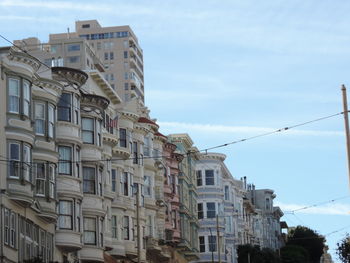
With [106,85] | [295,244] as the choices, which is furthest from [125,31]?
[106,85]

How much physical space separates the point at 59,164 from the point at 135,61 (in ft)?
455

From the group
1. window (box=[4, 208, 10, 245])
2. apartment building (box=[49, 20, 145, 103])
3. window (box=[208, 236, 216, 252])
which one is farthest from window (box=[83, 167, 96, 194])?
apartment building (box=[49, 20, 145, 103])

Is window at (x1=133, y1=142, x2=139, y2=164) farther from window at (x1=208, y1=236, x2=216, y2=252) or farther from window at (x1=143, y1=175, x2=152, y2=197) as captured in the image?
window at (x1=208, y1=236, x2=216, y2=252)

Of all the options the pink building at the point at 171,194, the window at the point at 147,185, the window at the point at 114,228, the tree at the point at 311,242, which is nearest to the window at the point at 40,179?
the window at the point at 114,228

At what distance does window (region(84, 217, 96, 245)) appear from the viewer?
5400 centimetres

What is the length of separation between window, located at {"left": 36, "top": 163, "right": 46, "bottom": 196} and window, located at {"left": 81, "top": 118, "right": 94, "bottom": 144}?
766cm

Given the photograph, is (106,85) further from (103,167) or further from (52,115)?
(52,115)

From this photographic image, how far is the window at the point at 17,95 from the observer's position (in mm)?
43841

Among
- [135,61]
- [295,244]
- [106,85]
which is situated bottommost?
[295,244]

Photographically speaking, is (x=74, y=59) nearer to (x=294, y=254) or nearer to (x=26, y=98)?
(x=294, y=254)

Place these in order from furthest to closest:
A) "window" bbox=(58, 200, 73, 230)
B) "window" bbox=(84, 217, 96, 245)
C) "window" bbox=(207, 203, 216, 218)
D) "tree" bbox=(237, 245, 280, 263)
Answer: "tree" bbox=(237, 245, 280, 263) < "window" bbox=(207, 203, 216, 218) < "window" bbox=(84, 217, 96, 245) < "window" bbox=(58, 200, 73, 230)

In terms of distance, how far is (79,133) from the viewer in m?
52.4

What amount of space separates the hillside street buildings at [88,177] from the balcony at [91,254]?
56mm

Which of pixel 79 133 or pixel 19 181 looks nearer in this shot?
pixel 19 181
